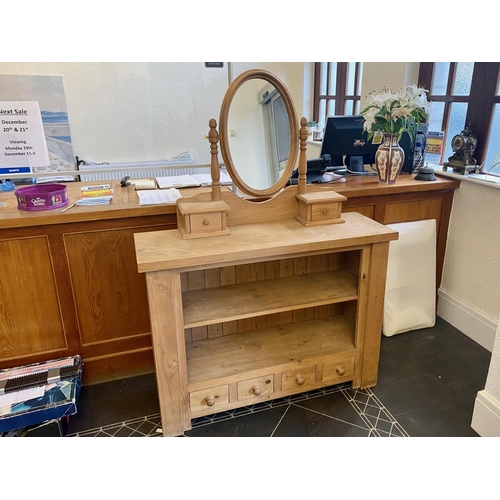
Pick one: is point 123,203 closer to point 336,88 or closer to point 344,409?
point 344,409

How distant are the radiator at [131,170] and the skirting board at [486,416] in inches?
90.9

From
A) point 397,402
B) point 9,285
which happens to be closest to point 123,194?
point 9,285

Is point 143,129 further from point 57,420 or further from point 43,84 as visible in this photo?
point 57,420

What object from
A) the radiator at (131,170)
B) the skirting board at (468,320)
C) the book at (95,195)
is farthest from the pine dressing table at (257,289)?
the radiator at (131,170)

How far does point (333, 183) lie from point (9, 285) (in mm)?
1679

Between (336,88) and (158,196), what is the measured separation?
2646 millimetres

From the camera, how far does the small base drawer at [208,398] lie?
65.0 inches

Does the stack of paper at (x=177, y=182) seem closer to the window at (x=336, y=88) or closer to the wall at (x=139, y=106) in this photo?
the wall at (x=139, y=106)

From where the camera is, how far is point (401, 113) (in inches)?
80.7

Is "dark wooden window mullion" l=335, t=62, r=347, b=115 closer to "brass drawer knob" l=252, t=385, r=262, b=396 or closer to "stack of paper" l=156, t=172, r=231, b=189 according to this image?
"stack of paper" l=156, t=172, r=231, b=189

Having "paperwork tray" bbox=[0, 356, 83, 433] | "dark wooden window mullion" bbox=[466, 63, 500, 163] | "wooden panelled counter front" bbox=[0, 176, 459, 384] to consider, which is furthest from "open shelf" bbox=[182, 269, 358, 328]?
"dark wooden window mullion" bbox=[466, 63, 500, 163]

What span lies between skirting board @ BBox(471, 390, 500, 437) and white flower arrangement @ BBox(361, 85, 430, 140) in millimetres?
1301

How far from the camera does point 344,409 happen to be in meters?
1.80

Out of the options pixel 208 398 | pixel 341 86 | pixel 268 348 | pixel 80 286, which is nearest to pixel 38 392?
pixel 80 286
